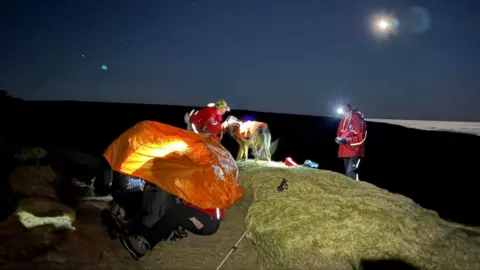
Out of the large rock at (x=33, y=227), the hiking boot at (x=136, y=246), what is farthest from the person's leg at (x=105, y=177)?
the hiking boot at (x=136, y=246)

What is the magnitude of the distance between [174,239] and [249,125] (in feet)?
15.6

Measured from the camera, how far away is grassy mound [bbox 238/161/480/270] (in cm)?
507

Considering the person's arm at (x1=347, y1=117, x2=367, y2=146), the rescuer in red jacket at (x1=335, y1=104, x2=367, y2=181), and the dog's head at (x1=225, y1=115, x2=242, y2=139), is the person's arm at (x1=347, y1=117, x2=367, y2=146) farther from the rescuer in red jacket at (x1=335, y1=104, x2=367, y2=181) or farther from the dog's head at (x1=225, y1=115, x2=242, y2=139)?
the dog's head at (x1=225, y1=115, x2=242, y2=139)

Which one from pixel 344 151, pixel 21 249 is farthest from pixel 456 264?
pixel 21 249

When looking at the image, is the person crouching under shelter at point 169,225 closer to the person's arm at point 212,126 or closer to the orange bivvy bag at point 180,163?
the orange bivvy bag at point 180,163

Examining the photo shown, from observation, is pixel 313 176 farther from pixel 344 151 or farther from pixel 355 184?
pixel 344 151

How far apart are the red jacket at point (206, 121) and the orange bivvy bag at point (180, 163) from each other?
8.61ft

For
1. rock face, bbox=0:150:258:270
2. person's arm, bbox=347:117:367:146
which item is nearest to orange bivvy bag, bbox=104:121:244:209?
rock face, bbox=0:150:258:270

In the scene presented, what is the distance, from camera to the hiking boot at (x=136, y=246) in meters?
5.45

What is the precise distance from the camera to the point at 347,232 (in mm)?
5398

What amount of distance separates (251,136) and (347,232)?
4.93 metres

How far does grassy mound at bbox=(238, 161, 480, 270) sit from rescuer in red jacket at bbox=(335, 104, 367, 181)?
2.16m

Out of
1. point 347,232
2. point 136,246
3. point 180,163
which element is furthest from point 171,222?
point 347,232

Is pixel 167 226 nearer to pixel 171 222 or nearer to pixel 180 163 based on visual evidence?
pixel 171 222
